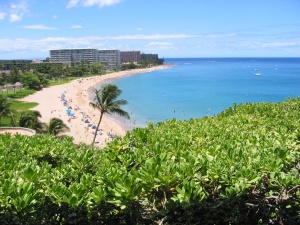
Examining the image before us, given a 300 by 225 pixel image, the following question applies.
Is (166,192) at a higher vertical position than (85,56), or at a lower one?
lower

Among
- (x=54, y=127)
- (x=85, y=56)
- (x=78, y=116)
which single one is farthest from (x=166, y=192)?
(x=85, y=56)

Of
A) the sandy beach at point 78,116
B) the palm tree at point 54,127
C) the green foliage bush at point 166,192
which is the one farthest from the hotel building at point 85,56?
the green foliage bush at point 166,192

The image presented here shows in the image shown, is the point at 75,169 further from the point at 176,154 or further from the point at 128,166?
the point at 176,154

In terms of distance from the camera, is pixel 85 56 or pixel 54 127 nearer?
pixel 54 127

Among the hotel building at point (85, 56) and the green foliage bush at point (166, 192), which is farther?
the hotel building at point (85, 56)

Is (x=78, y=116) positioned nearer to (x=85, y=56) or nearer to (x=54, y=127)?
(x=54, y=127)

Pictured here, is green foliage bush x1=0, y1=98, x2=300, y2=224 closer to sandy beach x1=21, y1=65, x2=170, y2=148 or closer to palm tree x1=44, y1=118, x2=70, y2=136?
palm tree x1=44, y1=118, x2=70, y2=136

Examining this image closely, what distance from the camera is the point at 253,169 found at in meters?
4.59

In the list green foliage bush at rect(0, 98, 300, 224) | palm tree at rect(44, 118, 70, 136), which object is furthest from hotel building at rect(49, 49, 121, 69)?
green foliage bush at rect(0, 98, 300, 224)

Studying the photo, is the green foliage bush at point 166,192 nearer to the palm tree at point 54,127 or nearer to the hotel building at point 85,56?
the palm tree at point 54,127

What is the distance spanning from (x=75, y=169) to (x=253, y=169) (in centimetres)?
308

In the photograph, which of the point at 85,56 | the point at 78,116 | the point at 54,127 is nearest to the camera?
the point at 54,127

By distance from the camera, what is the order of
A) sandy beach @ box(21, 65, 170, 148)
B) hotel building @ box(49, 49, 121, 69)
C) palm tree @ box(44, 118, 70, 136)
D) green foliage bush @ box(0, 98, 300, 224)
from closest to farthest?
green foliage bush @ box(0, 98, 300, 224) → palm tree @ box(44, 118, 70, 136) → sandy beach @ box(21, 65, 170, 148) → hotel building @ box(49, 49, 121, 69)

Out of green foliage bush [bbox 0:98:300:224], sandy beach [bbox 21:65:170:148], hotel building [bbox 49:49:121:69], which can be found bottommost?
sandy beach [bbox 21:65:170:148]
